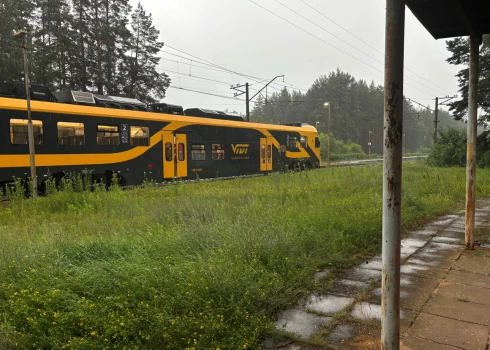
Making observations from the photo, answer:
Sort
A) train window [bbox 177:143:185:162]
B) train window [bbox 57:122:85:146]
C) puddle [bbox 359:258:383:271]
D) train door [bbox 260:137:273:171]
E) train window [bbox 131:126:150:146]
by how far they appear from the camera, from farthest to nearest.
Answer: train door [bbox 260:137:273:171] → train window [bbox 177:143:185:162] → train window [bbox 131:126:150:146] → train window [bbox 57:122:85:146] → puddle [bbox 359:258:383:271]

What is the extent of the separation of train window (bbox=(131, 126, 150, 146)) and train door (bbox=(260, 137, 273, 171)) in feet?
28.1

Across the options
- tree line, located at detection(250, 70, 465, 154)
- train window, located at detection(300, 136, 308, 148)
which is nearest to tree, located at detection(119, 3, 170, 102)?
train window, located at detection(300, 136, 308, 148)

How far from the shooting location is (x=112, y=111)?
1574 cm

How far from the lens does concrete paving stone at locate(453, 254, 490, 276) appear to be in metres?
4.98

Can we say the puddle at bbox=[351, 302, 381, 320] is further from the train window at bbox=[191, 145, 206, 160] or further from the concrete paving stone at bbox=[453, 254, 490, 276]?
the train window at bbox=[191, 145, 206, 160]

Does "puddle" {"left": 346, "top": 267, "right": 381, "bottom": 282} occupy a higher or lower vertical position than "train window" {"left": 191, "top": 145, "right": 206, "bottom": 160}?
lower

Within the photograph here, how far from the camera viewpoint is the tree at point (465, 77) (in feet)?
71.3

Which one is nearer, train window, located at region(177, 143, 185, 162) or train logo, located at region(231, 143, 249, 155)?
Answer: train window, located at region(177, 143, 185, 162)

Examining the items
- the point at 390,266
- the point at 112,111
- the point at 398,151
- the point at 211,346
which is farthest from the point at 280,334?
the point at 112,111

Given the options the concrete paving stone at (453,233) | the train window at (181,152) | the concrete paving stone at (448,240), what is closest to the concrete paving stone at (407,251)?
the concrete paving stone at (448,240)

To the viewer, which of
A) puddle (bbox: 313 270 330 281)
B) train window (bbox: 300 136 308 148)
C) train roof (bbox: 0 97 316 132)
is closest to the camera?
puddle (bbox: 313 270 330 281)

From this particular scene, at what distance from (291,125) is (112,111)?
15.3 m

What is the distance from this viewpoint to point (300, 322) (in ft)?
11.8

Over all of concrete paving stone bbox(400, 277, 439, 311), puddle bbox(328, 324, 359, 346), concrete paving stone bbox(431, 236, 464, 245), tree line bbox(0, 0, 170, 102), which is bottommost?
puddle bbox(328, 324, 359, 346)
